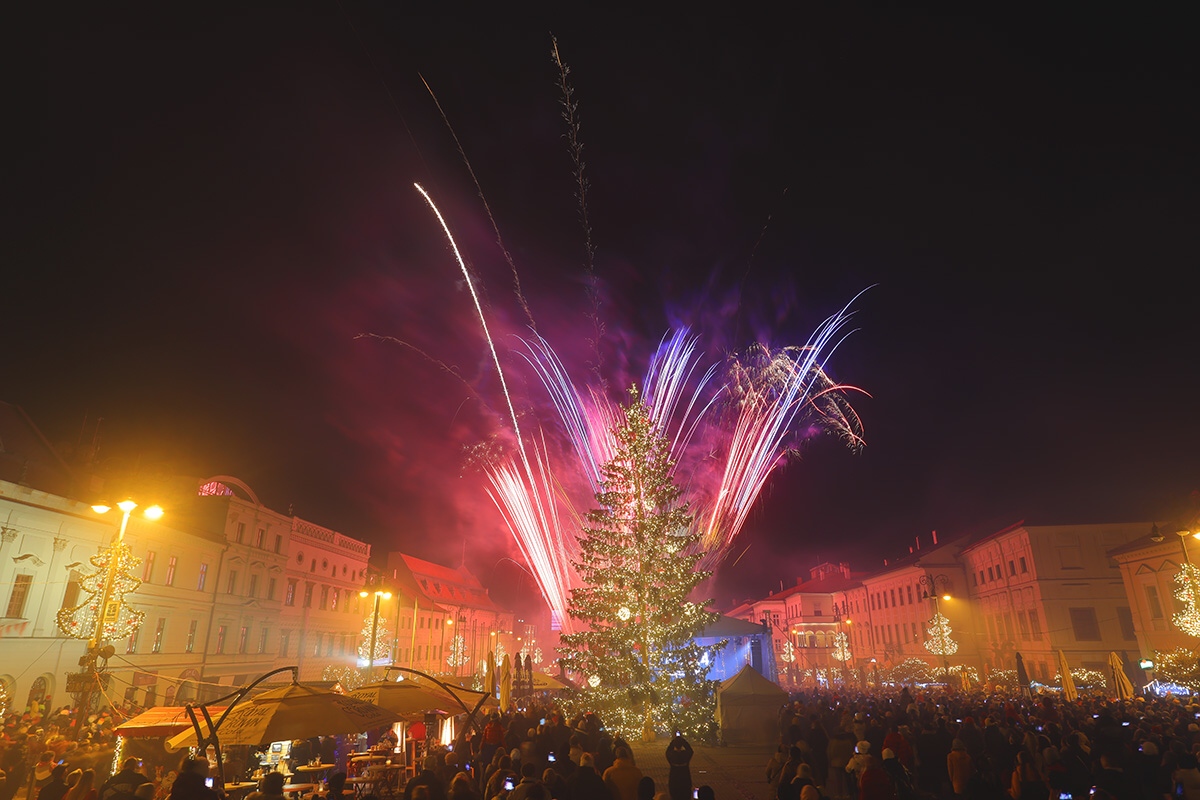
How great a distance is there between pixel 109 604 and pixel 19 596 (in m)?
13.6

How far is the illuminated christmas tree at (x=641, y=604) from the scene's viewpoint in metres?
21.9

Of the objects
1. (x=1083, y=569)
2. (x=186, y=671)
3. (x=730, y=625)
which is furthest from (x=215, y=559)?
(x=1083, y=569)

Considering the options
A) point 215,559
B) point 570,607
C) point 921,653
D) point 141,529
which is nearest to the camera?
point 570,607

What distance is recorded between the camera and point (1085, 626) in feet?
158

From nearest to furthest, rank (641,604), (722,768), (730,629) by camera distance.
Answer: (722,768) → (641,604) → (730,629)

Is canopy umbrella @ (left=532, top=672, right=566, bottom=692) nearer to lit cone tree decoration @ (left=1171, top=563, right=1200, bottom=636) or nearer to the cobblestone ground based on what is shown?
the cobblestone ground

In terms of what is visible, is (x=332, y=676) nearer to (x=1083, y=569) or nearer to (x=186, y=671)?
(x=186, y=671)

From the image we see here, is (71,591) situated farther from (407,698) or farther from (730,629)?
(730,629)

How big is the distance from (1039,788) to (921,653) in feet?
207

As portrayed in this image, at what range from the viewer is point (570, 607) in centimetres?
2433

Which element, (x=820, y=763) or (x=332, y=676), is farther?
(x=332, y=676)

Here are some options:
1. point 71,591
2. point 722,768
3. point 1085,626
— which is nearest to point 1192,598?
point 722,768

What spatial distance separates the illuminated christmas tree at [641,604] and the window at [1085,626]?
3850 cm

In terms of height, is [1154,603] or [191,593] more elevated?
[191,593]
